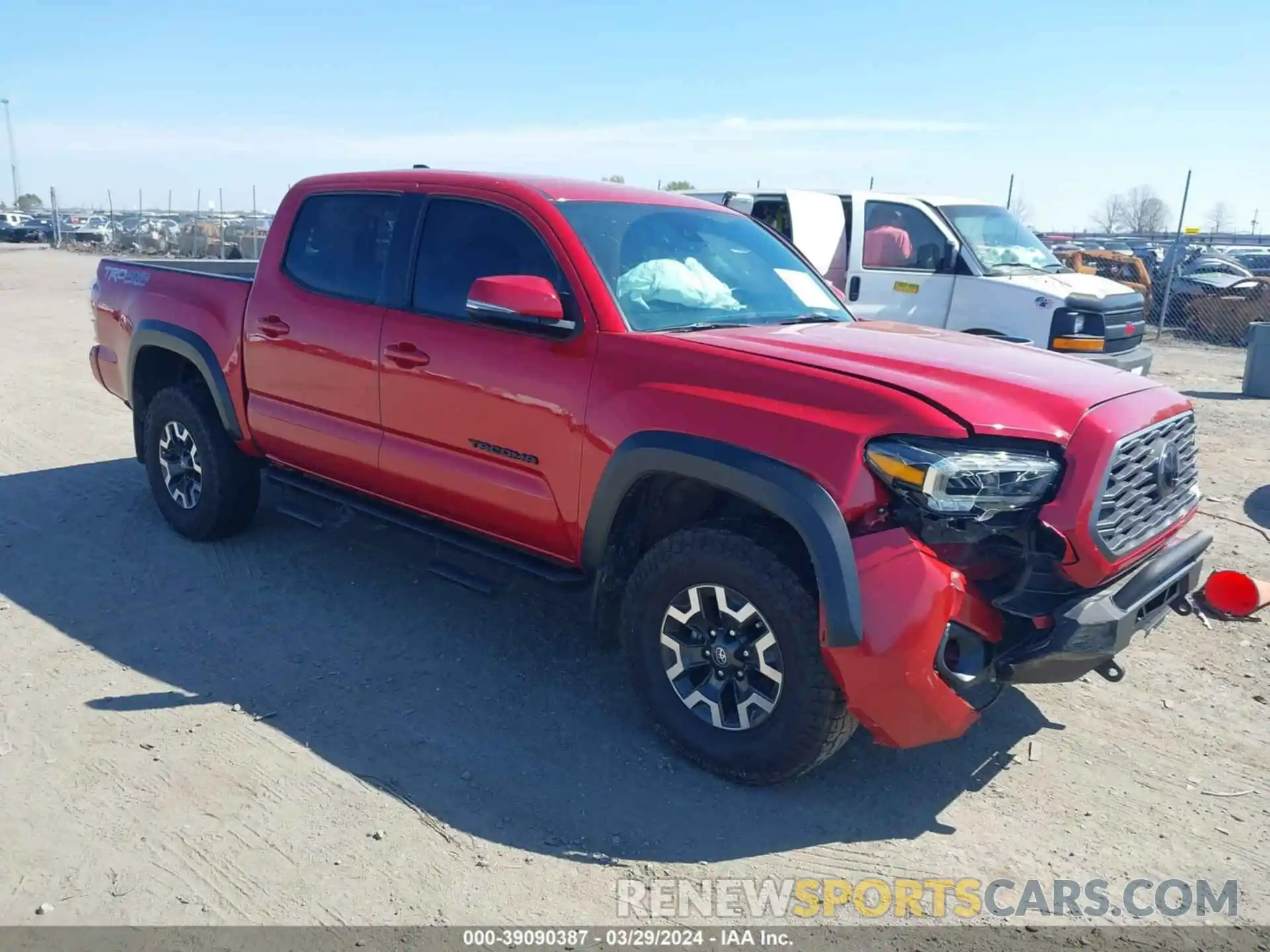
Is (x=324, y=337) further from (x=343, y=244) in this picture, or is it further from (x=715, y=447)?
(x=715, y=447)

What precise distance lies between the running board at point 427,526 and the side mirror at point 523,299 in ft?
3.13

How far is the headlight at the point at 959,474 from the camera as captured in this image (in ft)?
10.1

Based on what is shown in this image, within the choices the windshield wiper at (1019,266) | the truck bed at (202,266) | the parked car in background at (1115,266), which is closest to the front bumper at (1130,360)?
the windshield wiper at (1019,266)

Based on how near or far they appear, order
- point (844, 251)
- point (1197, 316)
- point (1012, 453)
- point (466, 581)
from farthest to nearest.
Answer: point (1197, 316) < point (844, 251) < point (466, 581) < point (1012, 453)

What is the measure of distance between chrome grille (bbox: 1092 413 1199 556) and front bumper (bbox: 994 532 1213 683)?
14 cm

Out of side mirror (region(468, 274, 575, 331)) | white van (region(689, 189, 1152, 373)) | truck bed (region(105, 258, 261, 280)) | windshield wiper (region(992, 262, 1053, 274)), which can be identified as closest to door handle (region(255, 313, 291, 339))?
truck bed (region(105, 258, 261, 280))

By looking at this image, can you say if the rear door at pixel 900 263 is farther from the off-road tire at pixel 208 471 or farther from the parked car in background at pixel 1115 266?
the parked car in background at pixel 1115 266

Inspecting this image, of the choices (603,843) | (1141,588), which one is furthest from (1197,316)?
(603,843)

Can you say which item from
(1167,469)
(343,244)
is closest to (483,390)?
(343,244)

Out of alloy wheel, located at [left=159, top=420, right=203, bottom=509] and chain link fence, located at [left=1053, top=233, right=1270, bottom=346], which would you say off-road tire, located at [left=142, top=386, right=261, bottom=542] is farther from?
chain link fence, located at [left=1053, top=233, right=1270, bottom=346]

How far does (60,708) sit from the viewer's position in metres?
3.98

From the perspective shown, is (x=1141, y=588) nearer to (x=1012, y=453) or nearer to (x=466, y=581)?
(x=1012, y=453)

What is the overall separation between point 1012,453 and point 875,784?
1.29m

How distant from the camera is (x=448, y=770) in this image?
363 centimetres
